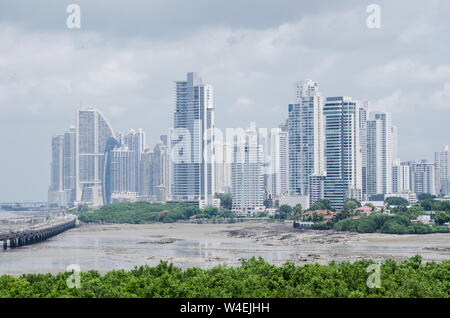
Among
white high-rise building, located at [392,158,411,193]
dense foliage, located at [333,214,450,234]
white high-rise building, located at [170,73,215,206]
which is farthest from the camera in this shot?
white high-rise building, located at [392,158,411,193]

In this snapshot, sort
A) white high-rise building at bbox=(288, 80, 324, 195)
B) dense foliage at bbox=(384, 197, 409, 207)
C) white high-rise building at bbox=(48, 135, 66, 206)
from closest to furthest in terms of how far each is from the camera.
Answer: dense foliage at bbox=(384, 197, 409, 207), white high-rise building at bbox=(288, 80, 324, 195), white high-rise building at bbox=(48, 135, 66, 206)

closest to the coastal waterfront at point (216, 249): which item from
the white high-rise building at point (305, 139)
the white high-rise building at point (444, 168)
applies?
the white high-rise building at point (305, 139)

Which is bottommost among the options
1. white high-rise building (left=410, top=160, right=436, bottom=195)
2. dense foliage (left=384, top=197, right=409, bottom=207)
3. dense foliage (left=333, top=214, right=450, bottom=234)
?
dense foliage (left=333, top=214, right=450, bottom=234)

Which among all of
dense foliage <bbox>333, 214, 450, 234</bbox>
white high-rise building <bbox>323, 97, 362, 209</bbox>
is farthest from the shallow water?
white high-rise building <bbox>323, 97, 362, 209</bbox>

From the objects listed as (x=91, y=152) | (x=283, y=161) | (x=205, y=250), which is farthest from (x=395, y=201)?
(x=91, y=152)

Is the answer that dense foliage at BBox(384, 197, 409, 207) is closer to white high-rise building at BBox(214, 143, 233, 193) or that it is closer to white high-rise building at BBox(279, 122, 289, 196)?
white high-rise building at BBox(279, 122, 289, 196)

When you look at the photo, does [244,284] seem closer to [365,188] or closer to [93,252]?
[93,252]
